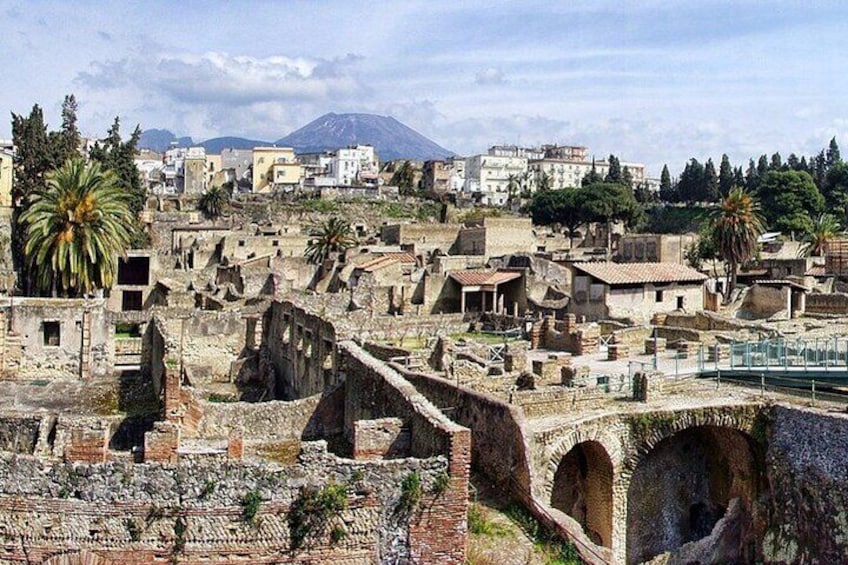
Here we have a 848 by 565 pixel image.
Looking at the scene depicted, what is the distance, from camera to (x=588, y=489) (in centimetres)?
2188

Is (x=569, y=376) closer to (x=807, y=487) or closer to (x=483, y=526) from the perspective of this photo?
(x=807, y=487)

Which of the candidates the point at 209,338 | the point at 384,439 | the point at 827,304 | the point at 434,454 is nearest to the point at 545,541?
the point at 434,454

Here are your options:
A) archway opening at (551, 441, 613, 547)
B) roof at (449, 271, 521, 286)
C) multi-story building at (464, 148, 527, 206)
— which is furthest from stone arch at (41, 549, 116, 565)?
multi-story building at (464, 148, 527, 206)

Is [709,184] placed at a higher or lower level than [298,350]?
higher

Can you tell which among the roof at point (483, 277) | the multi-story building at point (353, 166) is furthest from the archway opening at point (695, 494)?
the multi-story building at point (353, 166)

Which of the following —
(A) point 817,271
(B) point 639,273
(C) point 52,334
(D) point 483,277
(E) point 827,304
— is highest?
(A) point 817,271

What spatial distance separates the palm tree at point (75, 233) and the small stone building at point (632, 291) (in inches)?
911

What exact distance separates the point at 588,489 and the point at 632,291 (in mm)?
24695

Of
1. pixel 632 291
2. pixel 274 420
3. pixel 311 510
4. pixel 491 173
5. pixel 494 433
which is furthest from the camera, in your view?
pixel 491 173

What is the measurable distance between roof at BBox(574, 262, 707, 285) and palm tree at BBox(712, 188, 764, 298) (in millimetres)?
13797

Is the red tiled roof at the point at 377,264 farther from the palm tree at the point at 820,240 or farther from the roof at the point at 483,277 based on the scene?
the palm tree at the point at 820,240

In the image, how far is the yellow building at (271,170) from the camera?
5625 inches

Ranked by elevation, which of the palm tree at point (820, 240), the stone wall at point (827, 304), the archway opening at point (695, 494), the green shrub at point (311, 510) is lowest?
the archway opening at point (695, 494)

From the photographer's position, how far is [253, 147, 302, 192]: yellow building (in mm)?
142875
